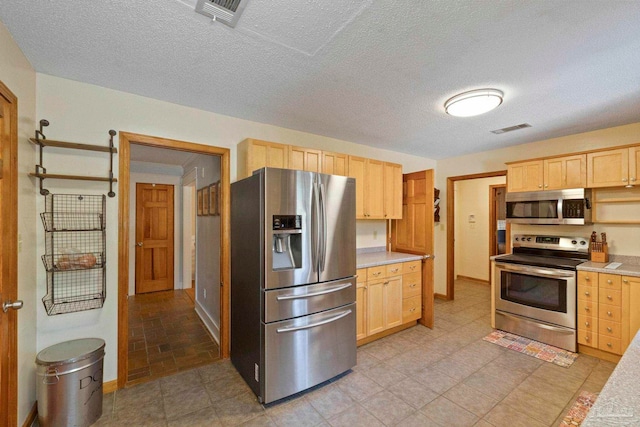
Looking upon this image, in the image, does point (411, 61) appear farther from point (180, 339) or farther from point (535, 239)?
point (180, 339)

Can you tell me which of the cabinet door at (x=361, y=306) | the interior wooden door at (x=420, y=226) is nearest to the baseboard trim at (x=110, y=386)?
the cabinet door at (x=361, y=306)

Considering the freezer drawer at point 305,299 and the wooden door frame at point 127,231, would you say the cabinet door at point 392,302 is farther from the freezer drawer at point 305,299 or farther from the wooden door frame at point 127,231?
the wooden door frame at point 127,231

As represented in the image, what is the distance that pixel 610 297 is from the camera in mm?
2795

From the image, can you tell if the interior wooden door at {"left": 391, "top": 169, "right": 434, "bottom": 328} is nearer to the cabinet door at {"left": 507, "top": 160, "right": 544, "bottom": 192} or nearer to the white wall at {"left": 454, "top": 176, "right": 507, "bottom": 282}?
the cabinet door at {"left": 507, "top": 160, "right": 544, "bottom": 192}

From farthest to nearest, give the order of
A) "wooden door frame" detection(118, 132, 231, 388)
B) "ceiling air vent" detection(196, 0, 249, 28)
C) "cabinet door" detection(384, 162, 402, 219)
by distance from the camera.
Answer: "cabinet door" detection(384, 162, 402, 219)
"wooden door frame" detection(118, 132, 231, 388)
"ceiling air vent" detection(196, 0, 249, 28)

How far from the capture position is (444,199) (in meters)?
5.00

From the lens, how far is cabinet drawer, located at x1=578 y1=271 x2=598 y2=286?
2.89 metres

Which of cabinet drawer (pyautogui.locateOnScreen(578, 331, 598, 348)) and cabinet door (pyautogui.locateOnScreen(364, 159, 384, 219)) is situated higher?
cabinet door (pyautogui.locateOnScreen(364, 159, 384, 219))

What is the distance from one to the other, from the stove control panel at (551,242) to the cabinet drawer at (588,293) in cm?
75

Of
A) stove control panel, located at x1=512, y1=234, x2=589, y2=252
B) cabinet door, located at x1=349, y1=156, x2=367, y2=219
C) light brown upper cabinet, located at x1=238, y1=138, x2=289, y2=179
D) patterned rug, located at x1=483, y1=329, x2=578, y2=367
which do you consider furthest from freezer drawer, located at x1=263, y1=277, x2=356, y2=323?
stove control panel, located at x1=512, y1=234, x2=589, y2=252

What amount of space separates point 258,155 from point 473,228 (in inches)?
214

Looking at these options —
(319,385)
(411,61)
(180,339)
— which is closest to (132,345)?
(180,339)

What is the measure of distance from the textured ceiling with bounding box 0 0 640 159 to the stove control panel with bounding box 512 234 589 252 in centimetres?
155

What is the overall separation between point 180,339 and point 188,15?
3.40 m
